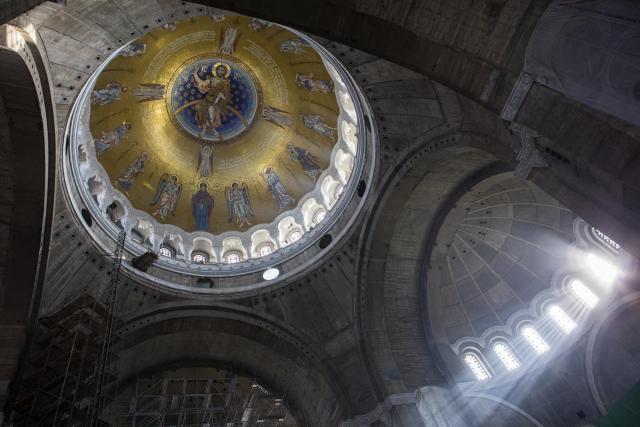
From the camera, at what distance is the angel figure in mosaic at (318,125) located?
60.3 feet

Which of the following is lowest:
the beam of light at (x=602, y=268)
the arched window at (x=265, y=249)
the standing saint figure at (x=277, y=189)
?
the beam of light at (x=602, y=268)

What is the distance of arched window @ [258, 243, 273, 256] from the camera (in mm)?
18000

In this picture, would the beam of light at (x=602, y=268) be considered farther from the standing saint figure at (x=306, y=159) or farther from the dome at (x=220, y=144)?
the standing saint figure at (x=306, y=159)

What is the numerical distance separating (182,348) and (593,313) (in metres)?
12.9

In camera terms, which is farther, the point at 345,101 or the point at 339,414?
the point at 345,101

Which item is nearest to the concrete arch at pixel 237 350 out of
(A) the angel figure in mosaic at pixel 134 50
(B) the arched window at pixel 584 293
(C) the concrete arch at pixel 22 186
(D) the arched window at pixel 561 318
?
(C) the concrete arch at pixel 22 186

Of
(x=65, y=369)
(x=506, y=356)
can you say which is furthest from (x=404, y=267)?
(x=65, y=369)

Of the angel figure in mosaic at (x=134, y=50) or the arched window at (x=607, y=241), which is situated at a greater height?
the angel figure in mosaic at (x=134, y=50)

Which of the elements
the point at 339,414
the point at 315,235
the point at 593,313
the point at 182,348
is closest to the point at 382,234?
the point at 315,235

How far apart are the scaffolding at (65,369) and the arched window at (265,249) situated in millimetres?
5996

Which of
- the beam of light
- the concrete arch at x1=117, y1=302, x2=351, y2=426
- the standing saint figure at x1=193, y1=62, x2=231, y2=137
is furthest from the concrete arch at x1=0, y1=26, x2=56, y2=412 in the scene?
the beam of light

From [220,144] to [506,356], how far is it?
14.3m

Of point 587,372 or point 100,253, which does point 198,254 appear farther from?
point 587,372

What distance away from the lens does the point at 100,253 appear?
44.1 feet
